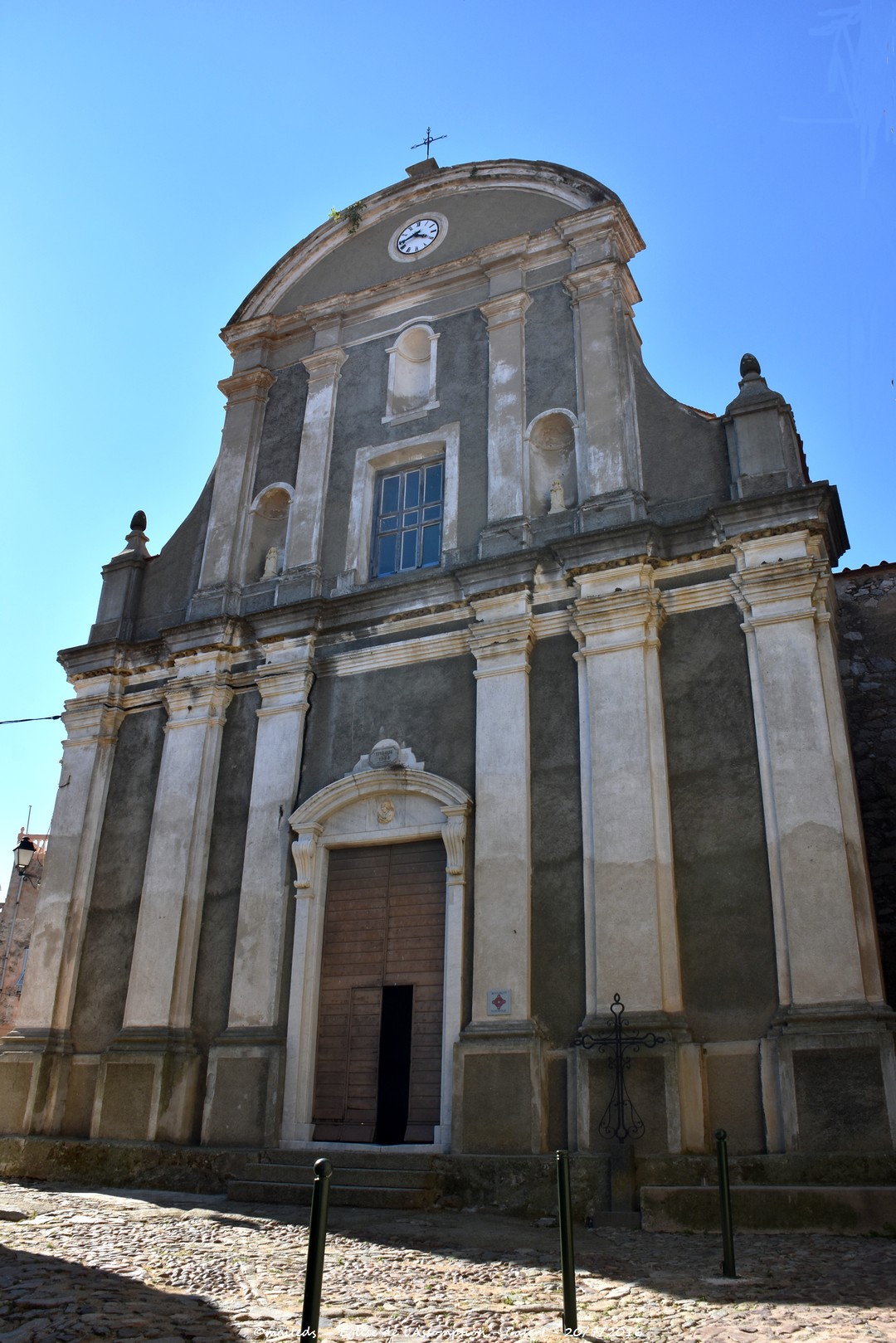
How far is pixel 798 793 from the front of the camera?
1053cm

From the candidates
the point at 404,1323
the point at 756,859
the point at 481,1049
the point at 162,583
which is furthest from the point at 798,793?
the point at 162,583

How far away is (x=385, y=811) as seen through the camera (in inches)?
508

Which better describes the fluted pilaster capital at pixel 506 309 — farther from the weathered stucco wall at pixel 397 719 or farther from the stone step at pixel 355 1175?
the stone step at pixel 355 1175

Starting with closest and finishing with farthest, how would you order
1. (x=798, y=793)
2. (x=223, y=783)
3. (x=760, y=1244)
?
(x=760, y=1244) → (x=798, y=793) → (x=223, y=783)

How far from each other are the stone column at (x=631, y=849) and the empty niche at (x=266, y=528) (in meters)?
5.40

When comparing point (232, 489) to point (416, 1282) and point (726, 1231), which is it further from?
point (726, 1231)

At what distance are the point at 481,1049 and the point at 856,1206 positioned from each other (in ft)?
12.7

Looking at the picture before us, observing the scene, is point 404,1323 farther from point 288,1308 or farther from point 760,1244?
point 760,1244

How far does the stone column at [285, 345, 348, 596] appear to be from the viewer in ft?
49.4

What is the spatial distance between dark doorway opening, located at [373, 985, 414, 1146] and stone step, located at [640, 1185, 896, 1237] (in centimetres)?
379

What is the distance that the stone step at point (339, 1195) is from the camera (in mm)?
9805

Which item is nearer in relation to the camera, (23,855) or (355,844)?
(355,844)

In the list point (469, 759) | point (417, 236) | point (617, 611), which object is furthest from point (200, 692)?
point (417, 236)

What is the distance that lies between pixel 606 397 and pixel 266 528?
218 inches
